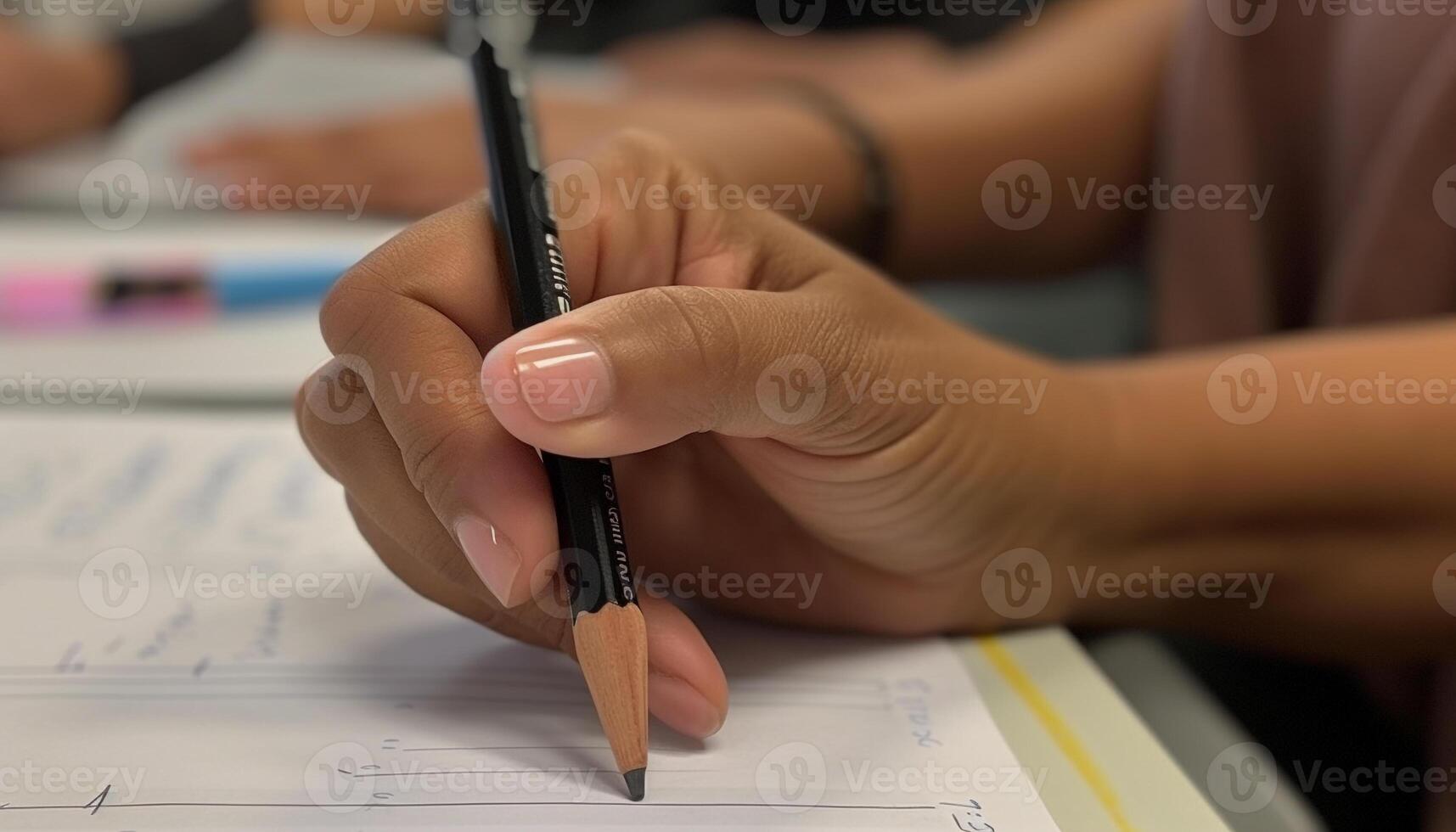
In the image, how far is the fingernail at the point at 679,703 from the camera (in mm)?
274

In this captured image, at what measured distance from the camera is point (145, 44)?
83 cm

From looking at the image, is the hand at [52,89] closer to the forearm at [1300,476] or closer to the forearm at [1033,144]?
the forearm at [1033,144]

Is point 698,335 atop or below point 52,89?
atop

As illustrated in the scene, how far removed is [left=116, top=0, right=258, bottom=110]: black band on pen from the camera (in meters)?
0.81

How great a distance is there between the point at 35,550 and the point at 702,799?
260mm

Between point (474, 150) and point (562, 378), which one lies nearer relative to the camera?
point (562, 378)

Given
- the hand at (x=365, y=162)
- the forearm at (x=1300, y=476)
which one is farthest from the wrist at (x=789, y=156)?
the forearm at (x=1300, y=476)

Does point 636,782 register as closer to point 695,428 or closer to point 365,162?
point 695,428

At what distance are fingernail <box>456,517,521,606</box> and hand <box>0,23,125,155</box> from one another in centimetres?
66

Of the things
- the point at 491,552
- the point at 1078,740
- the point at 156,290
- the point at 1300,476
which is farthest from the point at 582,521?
the point at 156,290

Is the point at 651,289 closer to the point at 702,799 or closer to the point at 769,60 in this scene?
the point at 702,799

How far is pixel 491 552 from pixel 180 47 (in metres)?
0.76

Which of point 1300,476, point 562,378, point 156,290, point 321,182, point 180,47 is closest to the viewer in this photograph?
point 562,378

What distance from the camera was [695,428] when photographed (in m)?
0.27
